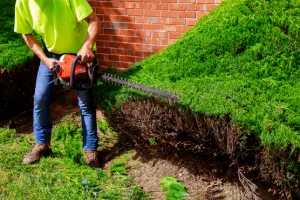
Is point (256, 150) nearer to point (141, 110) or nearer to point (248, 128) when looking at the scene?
point (248, 128)

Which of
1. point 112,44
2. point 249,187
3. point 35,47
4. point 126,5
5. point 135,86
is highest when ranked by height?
point 126,5

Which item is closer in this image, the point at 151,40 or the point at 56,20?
the point at 56,20

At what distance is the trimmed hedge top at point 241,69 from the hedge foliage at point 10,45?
153 centimetres

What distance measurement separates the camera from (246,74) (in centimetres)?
417

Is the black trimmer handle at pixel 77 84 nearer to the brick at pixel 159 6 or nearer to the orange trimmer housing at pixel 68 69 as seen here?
the orange trimmer housing at pixel 68 69

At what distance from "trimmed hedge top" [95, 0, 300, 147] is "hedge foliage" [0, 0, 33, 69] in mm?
1528

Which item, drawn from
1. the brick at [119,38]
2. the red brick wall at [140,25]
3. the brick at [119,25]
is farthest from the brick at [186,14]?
the brick at [119,38]

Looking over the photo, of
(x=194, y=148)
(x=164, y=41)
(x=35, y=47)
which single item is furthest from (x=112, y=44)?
(x=194, y=148)

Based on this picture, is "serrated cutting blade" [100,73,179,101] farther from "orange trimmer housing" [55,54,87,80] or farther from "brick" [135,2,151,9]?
"brick" [135,2,151,9]

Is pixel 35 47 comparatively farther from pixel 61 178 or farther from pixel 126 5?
pixel 126 5

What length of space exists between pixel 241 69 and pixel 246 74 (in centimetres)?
8

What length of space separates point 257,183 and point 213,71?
105 cm

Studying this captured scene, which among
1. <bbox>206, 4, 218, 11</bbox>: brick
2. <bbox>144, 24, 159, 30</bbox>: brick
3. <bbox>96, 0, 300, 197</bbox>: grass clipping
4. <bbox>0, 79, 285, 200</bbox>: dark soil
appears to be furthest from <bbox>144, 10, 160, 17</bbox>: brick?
<bbox>0, 79, 285, 200</bbox>: dark soil

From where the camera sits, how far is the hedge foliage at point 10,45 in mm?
5684
